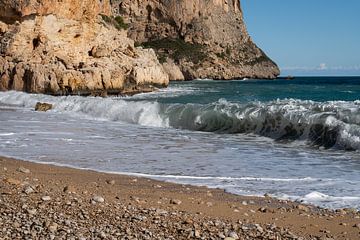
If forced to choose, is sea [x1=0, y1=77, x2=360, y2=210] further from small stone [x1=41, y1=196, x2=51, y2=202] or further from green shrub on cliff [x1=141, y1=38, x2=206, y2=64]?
green shrub on cliff [x1=141, y1=38, x2=206, y2=64]

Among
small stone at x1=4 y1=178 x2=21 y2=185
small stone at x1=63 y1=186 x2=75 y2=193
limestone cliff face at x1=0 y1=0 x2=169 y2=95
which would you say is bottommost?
small stone at x1=63 y1=186 x2=75 y2=193

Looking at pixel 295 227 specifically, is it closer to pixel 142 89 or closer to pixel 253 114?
pixel 253 114

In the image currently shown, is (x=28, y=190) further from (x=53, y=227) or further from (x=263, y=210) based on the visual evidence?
(x=263, y=210)

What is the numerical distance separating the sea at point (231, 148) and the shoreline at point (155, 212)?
644mm

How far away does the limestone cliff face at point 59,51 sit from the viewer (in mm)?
35531

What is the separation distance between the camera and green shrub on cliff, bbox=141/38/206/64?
104 metres

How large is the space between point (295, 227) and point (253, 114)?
1166 centimetres

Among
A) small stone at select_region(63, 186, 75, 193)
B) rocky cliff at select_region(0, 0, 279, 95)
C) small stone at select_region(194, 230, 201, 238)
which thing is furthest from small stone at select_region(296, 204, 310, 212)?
rocky cliff at select_region(0, 0, 279, 95)

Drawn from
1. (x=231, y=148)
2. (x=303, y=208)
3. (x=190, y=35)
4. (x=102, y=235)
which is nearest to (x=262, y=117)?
(x=231, y=148)

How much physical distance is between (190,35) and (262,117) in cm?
9682

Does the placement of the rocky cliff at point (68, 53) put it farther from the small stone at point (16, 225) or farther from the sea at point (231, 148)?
the small stone at point (16, 225)

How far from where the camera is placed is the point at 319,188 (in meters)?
7.38

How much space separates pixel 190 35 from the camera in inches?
4392

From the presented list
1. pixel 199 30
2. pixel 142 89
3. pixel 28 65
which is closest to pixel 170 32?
pixel 199 30
